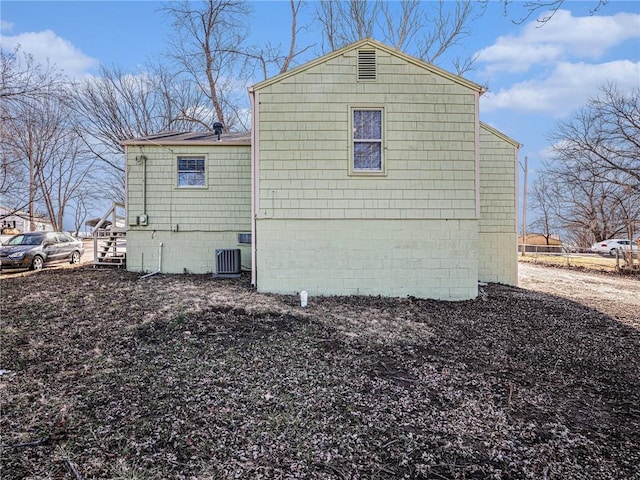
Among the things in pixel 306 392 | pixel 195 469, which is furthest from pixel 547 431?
pixel 195 469

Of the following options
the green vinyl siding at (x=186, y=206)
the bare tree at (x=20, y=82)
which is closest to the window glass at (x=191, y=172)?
the green vinyl siding at (x=186, y=206)

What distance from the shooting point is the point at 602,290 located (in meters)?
9.34

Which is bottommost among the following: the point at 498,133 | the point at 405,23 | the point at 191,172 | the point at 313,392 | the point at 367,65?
the point at 313,392

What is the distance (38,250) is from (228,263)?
7.66 meters

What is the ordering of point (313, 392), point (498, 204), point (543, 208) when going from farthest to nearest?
point (543, 208), point (498, 204), point (313, 392)

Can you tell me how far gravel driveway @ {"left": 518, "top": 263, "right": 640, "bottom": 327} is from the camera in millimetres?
6777

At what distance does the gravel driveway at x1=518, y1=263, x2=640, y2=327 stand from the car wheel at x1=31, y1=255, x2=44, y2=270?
1527 cm

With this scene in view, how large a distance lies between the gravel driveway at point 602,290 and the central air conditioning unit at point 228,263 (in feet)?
25.4

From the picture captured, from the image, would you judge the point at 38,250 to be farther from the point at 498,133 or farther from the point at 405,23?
the point at 405,23

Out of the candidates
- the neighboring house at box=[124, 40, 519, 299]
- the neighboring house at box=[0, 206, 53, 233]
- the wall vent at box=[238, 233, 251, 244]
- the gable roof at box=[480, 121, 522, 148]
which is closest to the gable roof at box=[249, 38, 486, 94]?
the neighboring house at box=[124, 40, 519, 299]

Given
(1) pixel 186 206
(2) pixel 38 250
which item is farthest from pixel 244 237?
(2) pixel 38 250

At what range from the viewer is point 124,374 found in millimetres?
3514

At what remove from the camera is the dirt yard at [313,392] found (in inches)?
89.7

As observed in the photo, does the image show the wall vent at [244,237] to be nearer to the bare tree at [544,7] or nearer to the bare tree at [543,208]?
the bare tree at [544,7]
